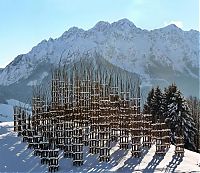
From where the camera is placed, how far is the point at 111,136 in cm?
2500

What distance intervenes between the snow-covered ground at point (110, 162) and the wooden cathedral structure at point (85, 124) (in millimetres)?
395

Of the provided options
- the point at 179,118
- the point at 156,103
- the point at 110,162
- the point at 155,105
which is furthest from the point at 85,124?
the point at 156,103

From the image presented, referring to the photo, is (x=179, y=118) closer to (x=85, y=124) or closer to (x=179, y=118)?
(x=179, y=118)

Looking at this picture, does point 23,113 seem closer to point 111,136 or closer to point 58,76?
point 58,76

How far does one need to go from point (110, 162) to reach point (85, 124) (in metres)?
4.00

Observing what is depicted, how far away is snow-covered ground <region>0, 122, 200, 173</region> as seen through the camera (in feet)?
68.2

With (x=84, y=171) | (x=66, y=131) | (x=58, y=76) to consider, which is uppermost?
(x=58, y=76)

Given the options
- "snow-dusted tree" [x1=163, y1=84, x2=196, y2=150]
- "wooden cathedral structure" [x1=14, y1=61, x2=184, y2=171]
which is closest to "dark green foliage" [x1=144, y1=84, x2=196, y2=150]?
"snow-dusted tree" [x1=163, y1=84, x2=196, y2=150]

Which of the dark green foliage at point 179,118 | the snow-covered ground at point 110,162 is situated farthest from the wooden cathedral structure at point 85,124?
the dark green foliage at point 179,118

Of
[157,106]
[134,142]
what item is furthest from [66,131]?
[157,106]

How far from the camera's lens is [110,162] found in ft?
71.5

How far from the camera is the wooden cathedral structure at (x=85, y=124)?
22703 mm

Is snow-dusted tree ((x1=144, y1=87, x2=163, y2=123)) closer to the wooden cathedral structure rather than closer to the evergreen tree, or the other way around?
the evergreen tree

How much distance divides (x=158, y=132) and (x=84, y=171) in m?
6.48
